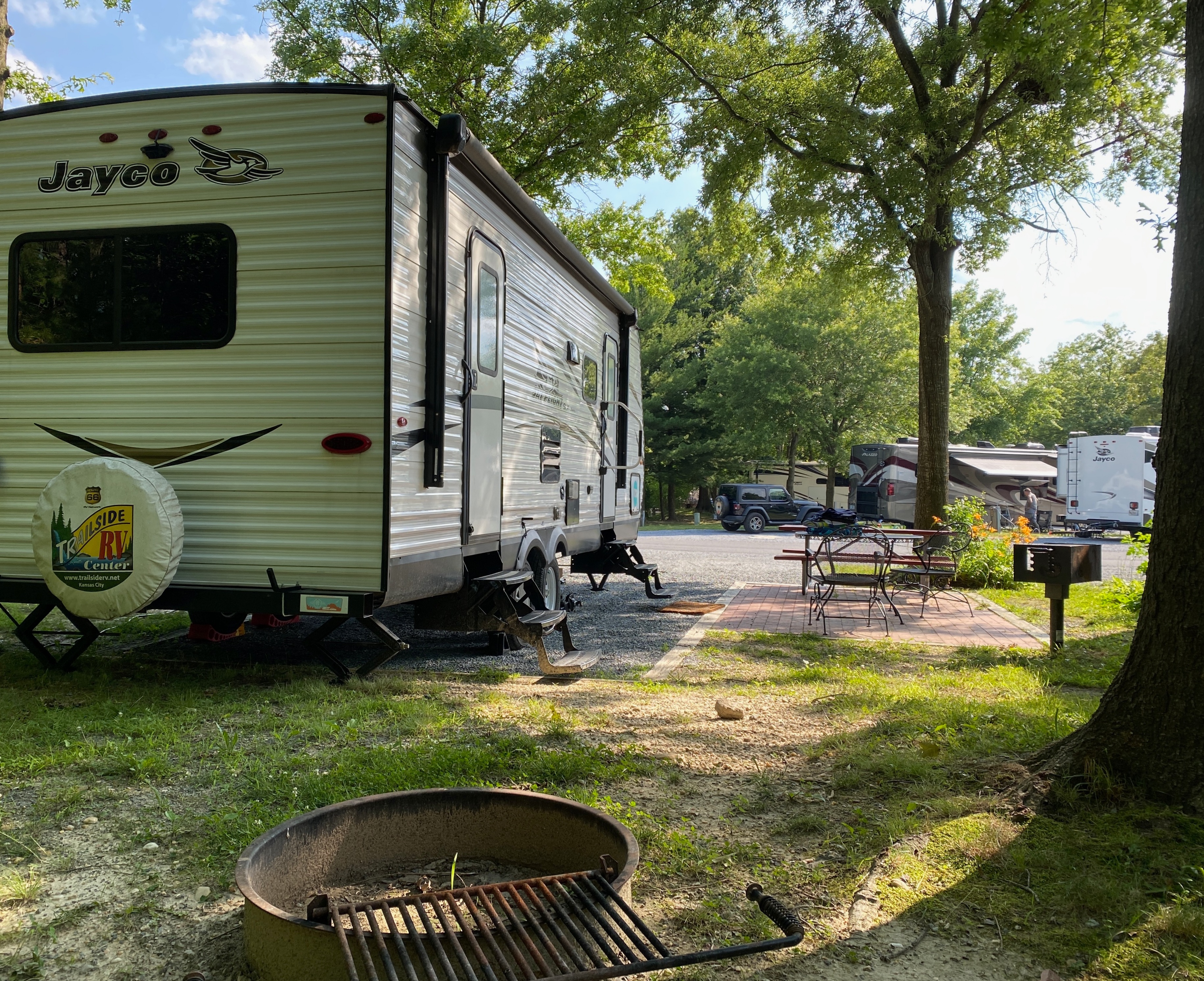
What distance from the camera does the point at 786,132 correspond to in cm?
1279

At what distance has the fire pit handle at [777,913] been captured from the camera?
2.35 metres

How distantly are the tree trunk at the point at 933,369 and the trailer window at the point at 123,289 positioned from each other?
9.80 metres

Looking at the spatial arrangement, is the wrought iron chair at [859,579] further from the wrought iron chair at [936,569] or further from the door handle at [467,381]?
the door handle at [467,381]

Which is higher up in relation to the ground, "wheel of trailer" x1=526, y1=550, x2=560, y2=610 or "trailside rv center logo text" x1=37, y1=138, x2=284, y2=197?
"trailside rv center logo text" x1=37, y1=138, x2=284, y2=197

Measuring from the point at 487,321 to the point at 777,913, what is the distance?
184 inches

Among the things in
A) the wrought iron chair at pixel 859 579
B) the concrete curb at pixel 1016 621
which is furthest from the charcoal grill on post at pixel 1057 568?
the wrought iron chair at pixel 859 579

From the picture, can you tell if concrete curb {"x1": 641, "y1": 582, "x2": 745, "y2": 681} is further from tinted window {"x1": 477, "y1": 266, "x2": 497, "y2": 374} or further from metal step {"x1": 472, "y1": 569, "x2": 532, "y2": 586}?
tinted window {"x1": 477, "y1": 266, "x2": 497, "y2": 374}

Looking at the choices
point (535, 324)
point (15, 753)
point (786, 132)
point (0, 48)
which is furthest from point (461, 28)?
point (15, 753)

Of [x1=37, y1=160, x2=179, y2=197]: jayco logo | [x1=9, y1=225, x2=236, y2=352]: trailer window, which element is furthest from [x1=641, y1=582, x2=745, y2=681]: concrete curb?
[x1=37, y1=160, x2=179, y2=197]: jayco logo

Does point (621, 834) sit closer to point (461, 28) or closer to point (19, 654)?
point (19, 654)

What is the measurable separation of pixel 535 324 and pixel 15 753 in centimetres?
463

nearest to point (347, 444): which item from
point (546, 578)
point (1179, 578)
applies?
point (546, 578)

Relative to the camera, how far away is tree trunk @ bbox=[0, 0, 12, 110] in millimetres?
8638

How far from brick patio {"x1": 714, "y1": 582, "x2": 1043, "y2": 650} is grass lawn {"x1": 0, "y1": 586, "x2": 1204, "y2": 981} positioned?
1806 mm
